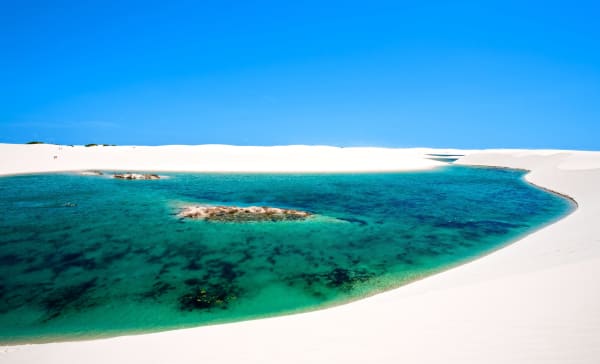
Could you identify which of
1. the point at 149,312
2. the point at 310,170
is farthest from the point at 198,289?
the point at 310,170

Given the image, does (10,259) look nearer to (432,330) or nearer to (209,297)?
(209,297)

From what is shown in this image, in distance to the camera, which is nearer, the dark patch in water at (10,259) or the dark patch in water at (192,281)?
Answer: the dark patch in water at (192,281)

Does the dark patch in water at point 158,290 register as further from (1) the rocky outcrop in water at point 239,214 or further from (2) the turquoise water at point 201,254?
(1) the rocky outcrop in water at point 239,214

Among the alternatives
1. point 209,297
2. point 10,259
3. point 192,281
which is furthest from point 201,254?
point 10,259

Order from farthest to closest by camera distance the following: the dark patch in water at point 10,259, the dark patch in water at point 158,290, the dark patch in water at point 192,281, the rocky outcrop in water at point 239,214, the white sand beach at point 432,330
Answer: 1. the rocky outcrop in water at point 239,214
2. the dark patch in water at point 10,259
3. the dark patch in water at point 192,281
4. the dark patch in water at point 158,290
5. the white sand beach at point 432,330

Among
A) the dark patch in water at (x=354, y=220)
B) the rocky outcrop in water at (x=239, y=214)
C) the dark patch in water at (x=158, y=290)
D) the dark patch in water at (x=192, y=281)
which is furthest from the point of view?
the rocky outcrop in water at (x=239, y=214)

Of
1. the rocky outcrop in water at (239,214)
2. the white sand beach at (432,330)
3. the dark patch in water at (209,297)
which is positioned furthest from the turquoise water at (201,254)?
the white sand beach at (432,330)

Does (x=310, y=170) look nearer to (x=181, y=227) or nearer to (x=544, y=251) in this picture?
(x=181, y=227)
